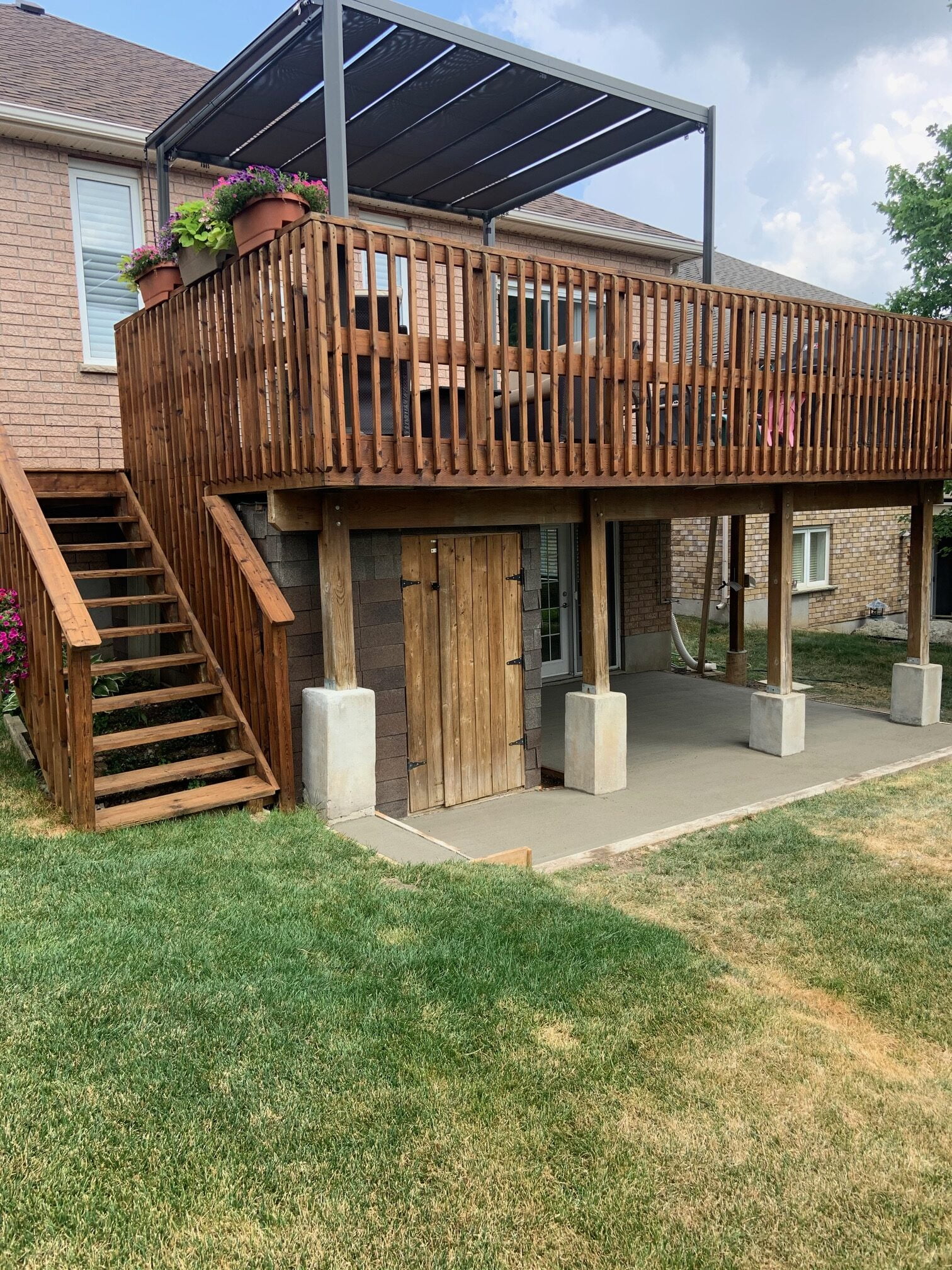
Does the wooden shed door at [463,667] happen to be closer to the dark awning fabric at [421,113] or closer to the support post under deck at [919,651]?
the dark awning fabric at [421,113]

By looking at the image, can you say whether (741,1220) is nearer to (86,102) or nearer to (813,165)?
(86,102)

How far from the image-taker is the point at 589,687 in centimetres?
743

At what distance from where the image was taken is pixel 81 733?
4844 mm

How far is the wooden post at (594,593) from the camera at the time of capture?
7.32 meters

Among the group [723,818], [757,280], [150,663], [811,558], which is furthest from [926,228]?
[150,663]

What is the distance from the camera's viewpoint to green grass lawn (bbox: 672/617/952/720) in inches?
471

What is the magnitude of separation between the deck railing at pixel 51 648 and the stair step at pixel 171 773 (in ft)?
0.91

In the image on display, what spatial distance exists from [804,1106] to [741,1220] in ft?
2.10

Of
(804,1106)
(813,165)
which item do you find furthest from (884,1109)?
(813,165)

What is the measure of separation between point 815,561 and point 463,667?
43.2 feet

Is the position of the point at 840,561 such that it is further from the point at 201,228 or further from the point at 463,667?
the point at 201,228

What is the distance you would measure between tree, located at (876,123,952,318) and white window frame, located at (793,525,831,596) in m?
5.29

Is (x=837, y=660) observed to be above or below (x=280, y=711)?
below

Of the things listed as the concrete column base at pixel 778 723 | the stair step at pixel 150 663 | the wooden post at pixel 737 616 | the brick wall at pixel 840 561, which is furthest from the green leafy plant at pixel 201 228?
the brick wall at pixel 840 561
